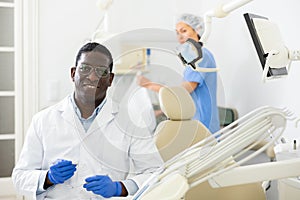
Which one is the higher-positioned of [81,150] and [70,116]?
[70,116]

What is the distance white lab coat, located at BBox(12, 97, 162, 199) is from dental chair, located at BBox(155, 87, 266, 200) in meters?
0.06

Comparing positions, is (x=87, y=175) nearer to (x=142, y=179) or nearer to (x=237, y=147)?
(x=142, y=179)

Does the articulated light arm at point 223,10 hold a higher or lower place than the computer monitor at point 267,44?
higher

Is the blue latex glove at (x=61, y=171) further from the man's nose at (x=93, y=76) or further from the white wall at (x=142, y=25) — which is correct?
the white wall at (x=142, y=25)

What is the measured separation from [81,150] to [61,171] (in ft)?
0.42

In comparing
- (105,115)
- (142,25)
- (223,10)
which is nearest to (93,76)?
(105,115)

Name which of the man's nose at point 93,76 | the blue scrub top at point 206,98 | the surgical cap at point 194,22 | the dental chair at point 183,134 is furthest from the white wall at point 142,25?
the man's nose at point 93,76

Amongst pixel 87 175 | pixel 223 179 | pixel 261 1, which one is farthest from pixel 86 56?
pixel 261 1

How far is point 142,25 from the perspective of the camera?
122 inches

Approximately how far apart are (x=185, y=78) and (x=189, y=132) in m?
0.20

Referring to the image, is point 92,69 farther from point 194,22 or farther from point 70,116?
point 194,22

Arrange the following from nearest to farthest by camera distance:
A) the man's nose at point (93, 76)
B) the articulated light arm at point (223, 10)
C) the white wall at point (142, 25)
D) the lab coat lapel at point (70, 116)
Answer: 1. the articulated light arm at point (223, 10)
2. the man's nose at point (93, 76)
3. the lab coat lapel at point (70, 116)
4. the white wall at point (142, 25)

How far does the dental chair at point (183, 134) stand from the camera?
142cm

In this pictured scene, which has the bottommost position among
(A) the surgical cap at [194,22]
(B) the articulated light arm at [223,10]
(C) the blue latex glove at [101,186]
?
(C) the blue latex glove at [101,186]
